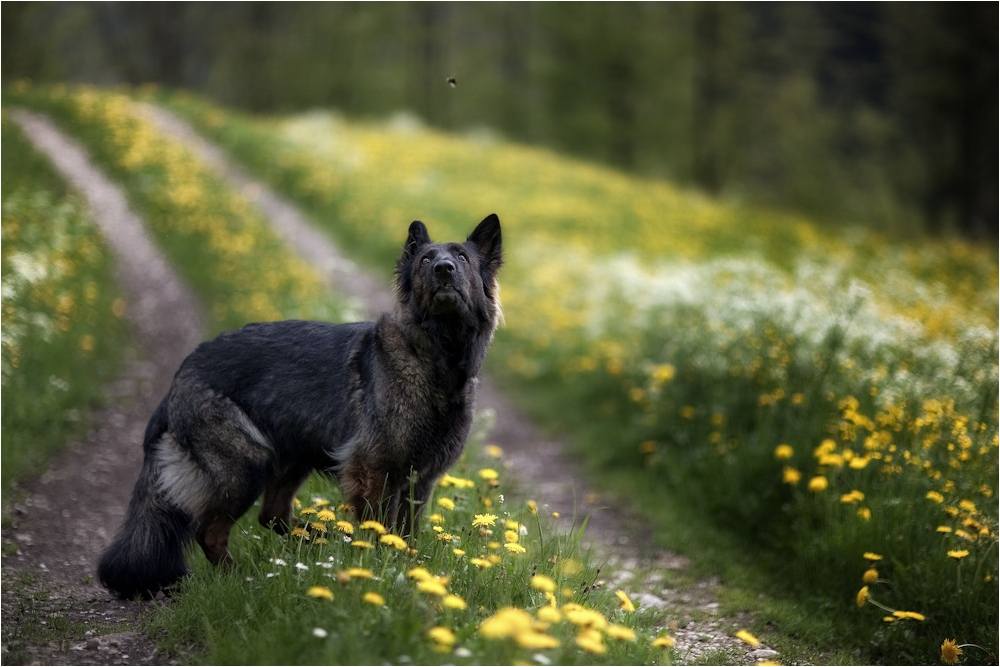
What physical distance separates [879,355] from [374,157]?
17.2 metres

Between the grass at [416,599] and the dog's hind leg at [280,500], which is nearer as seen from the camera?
the grass at [416,599]

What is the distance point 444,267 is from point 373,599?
1.66 metres

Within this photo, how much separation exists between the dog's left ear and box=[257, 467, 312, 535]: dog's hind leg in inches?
66.9

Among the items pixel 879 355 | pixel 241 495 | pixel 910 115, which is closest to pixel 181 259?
pixel 241 495

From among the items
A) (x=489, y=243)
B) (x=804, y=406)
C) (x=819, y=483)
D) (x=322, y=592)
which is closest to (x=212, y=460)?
(x=322, y=592)

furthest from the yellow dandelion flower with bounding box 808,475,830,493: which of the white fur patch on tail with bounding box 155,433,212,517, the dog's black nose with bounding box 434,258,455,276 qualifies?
the white fur patch on tail with bounding box 155,433,212,517

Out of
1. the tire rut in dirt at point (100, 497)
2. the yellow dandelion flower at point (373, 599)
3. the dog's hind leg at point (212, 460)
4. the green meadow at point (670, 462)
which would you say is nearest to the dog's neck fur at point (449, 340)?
the green meadow at point (670, 462)

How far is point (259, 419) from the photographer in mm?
4293

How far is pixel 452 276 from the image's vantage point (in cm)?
393

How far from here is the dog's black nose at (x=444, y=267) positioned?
12.8 ft

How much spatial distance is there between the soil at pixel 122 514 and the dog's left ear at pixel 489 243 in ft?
5.34

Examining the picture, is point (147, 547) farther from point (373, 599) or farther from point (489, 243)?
point (489, 243)

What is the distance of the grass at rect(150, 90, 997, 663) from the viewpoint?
513cm

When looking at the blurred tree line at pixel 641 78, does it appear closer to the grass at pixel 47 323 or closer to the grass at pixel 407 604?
the grass at pixel 47 323
